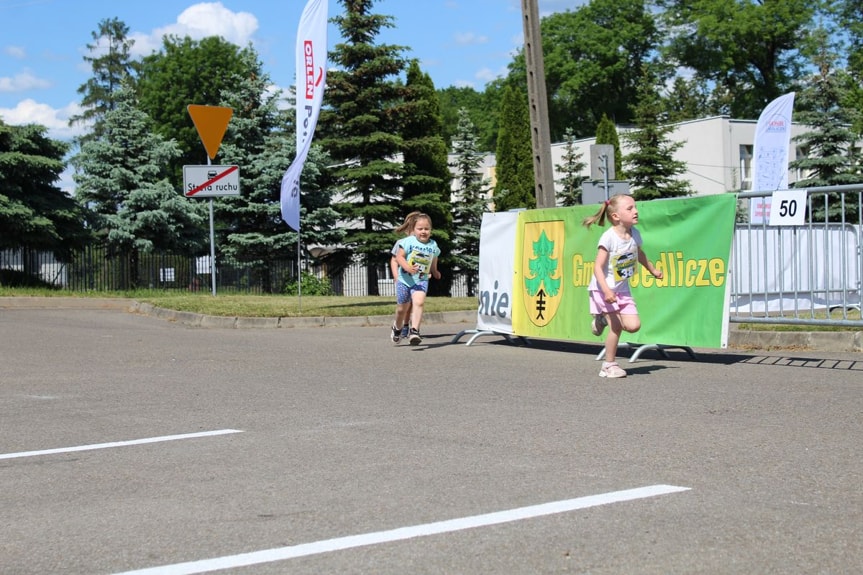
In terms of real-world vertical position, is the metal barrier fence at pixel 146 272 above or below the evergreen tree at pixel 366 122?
below

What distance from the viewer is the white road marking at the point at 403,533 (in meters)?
3.90

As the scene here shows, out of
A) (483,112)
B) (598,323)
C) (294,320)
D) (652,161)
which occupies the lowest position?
(294,320)

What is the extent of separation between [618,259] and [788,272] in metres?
3.91

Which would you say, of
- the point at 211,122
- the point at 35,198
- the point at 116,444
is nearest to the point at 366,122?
the point at 35,198

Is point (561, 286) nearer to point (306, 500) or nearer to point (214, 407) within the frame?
point (214, 407)

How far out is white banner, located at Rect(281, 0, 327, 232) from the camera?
56.9 ft

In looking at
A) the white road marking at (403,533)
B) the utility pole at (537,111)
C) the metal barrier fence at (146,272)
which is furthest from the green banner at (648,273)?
the metal barrier fence at (146,272)

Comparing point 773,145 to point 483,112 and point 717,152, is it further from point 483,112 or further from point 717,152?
point 483,112

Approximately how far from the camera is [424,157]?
128ft

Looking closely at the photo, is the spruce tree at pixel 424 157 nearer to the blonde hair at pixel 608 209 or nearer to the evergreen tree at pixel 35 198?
the evergreen tree at pixel 35 198

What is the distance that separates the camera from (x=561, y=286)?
42.0 ft

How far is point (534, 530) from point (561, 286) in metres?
8.60

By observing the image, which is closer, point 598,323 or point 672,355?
point 598,323

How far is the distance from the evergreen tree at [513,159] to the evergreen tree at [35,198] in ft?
73.2
